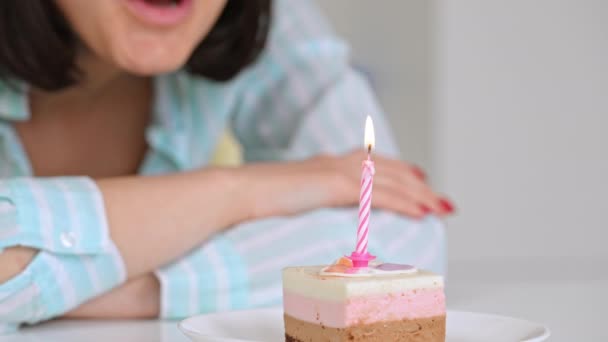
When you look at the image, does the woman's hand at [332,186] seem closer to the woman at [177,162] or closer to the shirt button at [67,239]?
the woman at [177,162]

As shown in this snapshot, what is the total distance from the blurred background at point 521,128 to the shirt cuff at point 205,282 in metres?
1.85

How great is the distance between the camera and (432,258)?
3.49ft

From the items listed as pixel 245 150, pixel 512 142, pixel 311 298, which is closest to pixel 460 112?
pixel 512 142

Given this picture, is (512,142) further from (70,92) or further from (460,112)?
(70,92)

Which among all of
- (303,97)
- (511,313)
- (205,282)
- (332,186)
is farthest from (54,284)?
(303,97)

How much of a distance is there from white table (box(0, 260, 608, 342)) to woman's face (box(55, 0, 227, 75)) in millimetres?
344

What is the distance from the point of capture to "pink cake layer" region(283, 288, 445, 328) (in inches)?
21.2

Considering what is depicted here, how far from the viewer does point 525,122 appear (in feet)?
8.94

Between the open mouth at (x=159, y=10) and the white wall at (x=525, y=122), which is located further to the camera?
the white wall at (x=525, y=122)

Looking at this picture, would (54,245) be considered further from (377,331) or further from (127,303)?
(377,331)

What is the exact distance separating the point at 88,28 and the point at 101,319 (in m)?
0.37

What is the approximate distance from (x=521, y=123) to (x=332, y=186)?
6.04ft

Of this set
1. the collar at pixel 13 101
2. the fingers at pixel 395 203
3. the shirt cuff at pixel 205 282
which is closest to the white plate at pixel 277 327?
the shirt cuff at pixel 205 282

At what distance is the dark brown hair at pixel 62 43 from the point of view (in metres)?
1.07
